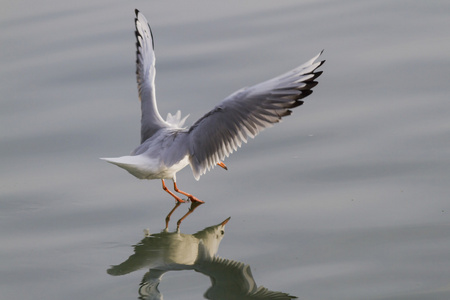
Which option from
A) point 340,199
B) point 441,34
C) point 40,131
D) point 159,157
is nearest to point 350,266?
point 340,199

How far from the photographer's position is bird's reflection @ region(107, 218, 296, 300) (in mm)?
4297

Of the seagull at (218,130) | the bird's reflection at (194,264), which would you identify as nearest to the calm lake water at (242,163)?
the bird's reflection at (194,264)

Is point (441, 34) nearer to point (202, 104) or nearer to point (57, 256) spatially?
point (202, 104)

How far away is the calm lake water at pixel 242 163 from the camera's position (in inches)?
178

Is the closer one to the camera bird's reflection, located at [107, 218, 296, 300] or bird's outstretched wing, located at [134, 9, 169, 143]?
bird's reflection, located at [107, 218, 296, 300]

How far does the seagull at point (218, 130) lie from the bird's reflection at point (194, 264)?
0.49 metres

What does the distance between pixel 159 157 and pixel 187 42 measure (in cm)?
275

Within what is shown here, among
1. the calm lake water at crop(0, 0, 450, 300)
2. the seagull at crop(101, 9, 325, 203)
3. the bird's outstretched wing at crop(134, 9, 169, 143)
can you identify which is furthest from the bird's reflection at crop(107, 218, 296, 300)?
the bird's outstretched wing at crop(134, 9, 169, 143)

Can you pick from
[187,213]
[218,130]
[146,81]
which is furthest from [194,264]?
[146,81]

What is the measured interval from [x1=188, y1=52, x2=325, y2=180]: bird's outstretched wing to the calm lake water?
27cm

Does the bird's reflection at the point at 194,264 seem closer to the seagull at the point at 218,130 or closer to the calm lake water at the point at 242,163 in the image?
the calm lake water at the point at 242,163

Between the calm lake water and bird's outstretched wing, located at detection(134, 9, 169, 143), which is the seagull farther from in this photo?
the calm lake water

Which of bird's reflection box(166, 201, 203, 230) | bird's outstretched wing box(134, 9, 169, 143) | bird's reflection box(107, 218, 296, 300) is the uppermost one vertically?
bird's outstretched wing box(134, 9, 169, 143)

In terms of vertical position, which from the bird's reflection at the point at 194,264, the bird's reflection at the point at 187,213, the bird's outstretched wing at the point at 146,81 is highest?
the bird's outstretched wing at the point at 146,81
